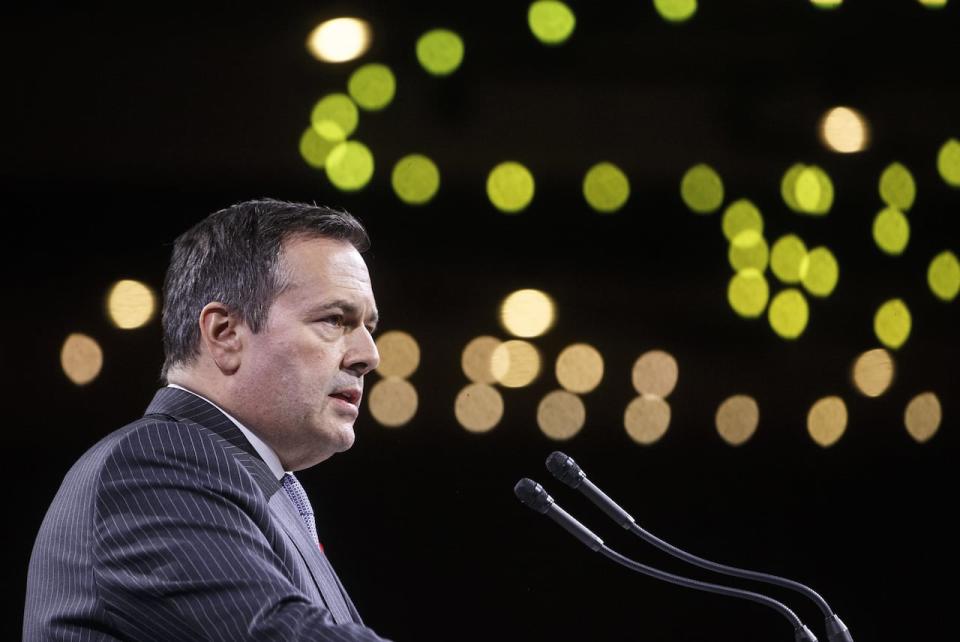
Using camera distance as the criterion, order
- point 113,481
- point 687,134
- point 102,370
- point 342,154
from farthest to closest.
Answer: point 687,134
point 342,154
point 102,370
point 113,481

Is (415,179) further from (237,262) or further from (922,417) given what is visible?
(922,417)

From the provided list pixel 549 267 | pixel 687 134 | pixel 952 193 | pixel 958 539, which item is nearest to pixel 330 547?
pixel 549 267

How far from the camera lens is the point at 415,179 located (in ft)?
8.86

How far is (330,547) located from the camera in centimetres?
262

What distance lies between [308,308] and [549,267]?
1.28m

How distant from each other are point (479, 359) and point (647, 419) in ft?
1.51

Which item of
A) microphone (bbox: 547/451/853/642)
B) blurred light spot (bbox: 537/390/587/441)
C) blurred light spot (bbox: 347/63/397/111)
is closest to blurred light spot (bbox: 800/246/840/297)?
blurred light spot (bbox: 537/390/587/441)

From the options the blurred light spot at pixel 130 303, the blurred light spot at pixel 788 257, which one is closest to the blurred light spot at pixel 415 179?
the blurred light spot at pixel 130 303

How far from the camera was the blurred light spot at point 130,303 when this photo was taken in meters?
2.47

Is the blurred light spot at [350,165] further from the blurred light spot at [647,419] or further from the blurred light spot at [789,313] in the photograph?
the blurred light spot at [789,313]

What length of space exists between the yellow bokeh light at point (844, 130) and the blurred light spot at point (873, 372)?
1.75ft

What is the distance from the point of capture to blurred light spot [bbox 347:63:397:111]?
2.64 m

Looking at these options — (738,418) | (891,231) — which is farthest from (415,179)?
(891,231)

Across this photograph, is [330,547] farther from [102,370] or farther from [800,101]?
[800,101]
